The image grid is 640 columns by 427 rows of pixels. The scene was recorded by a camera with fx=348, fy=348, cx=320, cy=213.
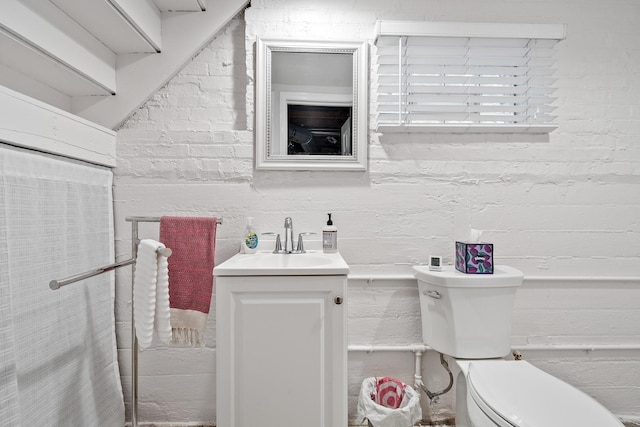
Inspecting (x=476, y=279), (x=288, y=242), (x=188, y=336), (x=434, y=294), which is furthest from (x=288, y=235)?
(x=476, y=279)

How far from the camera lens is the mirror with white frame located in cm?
177

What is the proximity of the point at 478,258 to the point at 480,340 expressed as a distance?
36 cm

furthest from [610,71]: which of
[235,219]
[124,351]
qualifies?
[124,351]

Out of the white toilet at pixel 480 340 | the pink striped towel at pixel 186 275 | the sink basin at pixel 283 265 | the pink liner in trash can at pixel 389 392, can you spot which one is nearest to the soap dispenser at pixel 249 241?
the sink basin at pixel 283 265

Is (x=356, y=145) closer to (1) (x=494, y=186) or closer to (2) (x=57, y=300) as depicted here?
(1) (x=494, y=186)

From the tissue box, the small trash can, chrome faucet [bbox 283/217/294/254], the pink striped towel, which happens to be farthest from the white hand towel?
the tissue box

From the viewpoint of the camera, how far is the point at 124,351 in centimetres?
174

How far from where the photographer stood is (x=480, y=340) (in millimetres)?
1525

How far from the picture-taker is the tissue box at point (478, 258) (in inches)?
61.7

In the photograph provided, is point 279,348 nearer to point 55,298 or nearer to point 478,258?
point 55,298

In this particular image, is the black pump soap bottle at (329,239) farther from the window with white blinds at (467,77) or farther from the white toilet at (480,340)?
the window with white blinds at (467,77)

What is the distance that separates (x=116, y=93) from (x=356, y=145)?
3.95 ft

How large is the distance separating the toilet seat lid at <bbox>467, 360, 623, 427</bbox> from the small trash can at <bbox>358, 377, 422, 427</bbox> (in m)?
0.34

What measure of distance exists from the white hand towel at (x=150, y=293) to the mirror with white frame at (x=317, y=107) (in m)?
0.76
